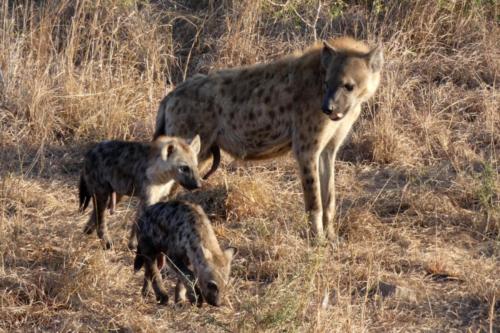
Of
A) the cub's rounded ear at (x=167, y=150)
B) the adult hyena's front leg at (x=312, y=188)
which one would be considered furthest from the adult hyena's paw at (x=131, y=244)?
the adult hyena's front leg at (x=312, y=188)

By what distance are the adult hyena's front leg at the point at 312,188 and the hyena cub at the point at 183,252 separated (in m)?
1.15

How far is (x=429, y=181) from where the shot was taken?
22.1 ft

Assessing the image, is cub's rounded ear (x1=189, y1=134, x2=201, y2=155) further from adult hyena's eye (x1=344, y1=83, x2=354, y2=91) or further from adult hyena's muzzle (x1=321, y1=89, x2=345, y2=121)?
adult hyena's eye (x1=344, y1=83, x2=354, y2=91)

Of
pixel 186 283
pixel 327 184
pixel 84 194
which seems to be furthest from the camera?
pixel 327 184

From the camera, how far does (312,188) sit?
19.4 ft

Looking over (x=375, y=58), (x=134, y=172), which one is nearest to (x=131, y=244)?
(x=134, y=172)

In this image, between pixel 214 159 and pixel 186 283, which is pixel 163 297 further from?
pixel 214 159

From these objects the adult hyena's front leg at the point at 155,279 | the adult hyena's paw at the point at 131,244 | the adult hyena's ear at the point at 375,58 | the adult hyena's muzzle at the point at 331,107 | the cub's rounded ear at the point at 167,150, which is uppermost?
the adult hyena's ear at the point at 375,58

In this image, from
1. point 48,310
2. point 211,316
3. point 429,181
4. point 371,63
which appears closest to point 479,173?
point 429,181

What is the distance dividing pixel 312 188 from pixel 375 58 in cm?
80

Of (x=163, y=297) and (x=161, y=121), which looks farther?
(x=161, y=121)

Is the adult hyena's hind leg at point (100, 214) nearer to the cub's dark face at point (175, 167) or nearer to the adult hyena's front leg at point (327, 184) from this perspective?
the cub's dark face at point (175, 167)

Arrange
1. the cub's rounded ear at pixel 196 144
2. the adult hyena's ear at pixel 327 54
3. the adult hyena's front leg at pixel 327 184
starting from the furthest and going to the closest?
the adult hyena's front leg at pixel 327 184 < the adult hyena's ear at pixel 327 54 < the cub's rounded ear at pixel 196 144

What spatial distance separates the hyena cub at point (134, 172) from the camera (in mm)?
5395
